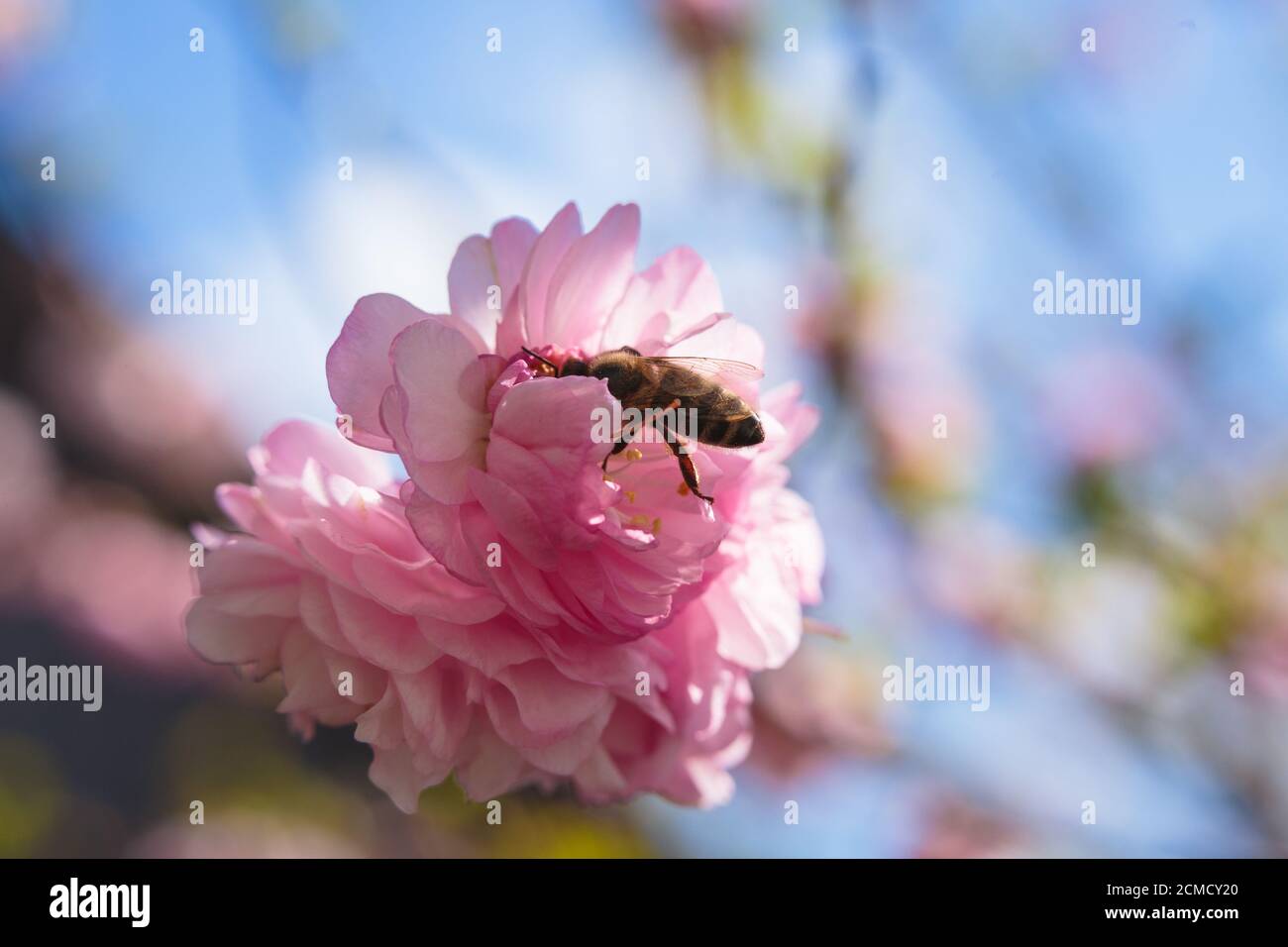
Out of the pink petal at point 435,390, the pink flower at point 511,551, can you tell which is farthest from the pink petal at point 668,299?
the pink petal at point 435,390

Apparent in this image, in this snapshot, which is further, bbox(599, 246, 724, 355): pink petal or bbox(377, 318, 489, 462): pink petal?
bbox(599, 246, 724, 355): pink petal

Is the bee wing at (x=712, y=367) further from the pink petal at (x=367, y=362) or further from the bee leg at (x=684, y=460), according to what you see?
the pink petal at (x=367, y=362)

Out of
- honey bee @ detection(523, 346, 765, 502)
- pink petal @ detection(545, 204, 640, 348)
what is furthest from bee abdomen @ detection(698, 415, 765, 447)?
pink petal @ detection(545, 204, 640, 348)

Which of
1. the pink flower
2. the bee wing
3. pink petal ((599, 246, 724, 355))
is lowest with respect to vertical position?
the pink flower

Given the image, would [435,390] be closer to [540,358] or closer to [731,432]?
[540,358]

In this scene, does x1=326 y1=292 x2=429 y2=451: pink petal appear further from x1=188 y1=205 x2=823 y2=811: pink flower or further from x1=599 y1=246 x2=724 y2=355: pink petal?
x1=599 y1=246 x2=724 y2=355: pink petal

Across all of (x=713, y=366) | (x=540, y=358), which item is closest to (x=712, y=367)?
(x=713, y=366)
